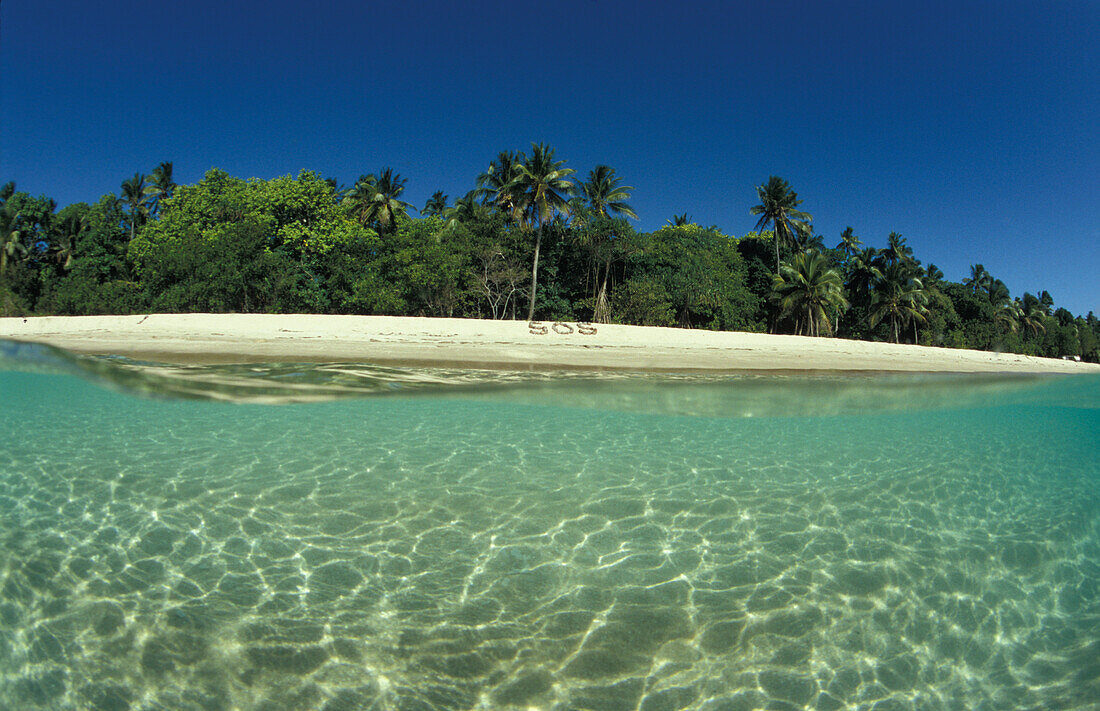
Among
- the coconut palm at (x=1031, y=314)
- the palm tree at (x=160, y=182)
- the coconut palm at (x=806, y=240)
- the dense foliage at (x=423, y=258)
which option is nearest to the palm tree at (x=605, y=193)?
the dense foliage at (x=423, y=258)

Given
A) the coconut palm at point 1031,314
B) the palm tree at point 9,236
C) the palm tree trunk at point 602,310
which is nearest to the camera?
the palm tree trunk at point 602,310

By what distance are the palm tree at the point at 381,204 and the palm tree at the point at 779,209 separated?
82.1ft

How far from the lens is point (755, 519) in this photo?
5496mm

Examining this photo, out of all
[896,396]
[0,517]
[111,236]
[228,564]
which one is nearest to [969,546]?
[228,564]

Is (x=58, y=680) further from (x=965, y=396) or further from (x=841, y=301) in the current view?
(x=841, y=301)

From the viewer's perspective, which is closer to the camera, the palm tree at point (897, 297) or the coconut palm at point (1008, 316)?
the palm tree at point (897, 297)

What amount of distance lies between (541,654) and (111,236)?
43009mm

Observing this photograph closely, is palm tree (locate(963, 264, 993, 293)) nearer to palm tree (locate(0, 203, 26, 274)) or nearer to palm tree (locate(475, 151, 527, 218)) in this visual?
palm tree (locate(475, 151, 527, 218))

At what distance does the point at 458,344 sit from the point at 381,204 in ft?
62.1

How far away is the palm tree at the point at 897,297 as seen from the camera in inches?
1549

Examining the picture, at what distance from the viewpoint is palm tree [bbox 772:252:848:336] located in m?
32.8

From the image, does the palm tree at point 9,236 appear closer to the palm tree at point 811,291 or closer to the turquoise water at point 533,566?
the turquoise water at point 533,566

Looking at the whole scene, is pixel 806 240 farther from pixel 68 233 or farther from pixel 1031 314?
pixel 68 233

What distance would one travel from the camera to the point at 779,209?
37.9m
